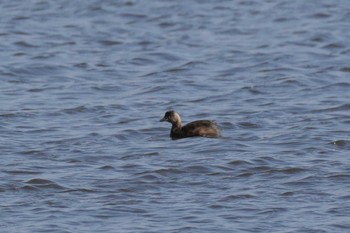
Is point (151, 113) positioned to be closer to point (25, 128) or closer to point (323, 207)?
point (25, 128)

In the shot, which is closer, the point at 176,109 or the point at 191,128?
the point at 191,128

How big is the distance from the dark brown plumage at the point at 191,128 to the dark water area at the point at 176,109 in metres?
0.11

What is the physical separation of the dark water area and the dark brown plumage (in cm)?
11

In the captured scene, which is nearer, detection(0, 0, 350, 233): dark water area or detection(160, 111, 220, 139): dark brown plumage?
detection(0, 0, 350, 233): dark water area

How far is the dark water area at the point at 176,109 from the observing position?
10.6 metres

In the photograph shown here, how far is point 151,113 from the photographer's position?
15.3 metres

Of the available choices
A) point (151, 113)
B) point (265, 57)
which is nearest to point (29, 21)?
point (265, 57)

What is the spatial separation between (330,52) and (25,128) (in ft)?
21.7

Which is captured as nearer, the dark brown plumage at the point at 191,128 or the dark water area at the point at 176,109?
the dark water area at the point at 176,109

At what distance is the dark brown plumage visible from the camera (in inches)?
540

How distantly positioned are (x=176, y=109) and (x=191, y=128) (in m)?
1.60

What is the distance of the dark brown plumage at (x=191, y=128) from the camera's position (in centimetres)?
1371

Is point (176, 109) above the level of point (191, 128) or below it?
below

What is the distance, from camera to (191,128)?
548 inches
